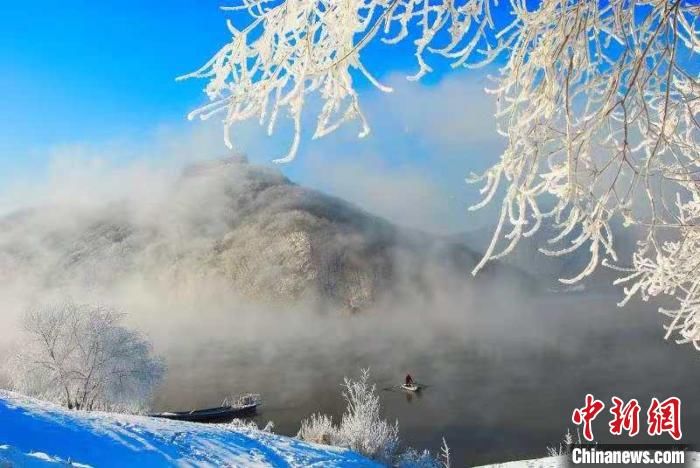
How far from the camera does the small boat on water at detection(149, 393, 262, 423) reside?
39544 millimetres

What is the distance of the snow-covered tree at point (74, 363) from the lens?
32250 millimetres

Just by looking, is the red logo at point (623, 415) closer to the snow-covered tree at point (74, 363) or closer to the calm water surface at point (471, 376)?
the calm water surface at point (471, 376)

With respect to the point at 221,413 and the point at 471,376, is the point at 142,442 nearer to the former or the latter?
the point at 221,413

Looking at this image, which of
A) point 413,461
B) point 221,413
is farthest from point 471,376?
point 413,461

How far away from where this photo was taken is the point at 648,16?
2363mm

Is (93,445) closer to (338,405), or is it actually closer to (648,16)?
(648,16)

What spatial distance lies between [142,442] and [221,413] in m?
32.3

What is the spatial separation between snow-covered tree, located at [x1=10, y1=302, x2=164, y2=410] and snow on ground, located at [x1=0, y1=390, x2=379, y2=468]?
→ 1648 centimetres

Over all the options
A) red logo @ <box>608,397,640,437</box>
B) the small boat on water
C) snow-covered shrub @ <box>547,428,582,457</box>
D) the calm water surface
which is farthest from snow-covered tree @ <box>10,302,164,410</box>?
red logo @ <box>608,397,640,437</box>

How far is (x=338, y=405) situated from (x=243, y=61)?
54.2 m

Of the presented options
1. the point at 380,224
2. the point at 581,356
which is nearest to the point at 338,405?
the point at 581,356

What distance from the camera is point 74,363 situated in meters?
32.6

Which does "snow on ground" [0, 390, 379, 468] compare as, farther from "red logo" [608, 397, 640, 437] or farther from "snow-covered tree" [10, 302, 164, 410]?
"snow-covered tree" [10, 302, 164, 410]

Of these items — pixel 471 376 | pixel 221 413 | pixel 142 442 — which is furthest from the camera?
pixel 471 376
